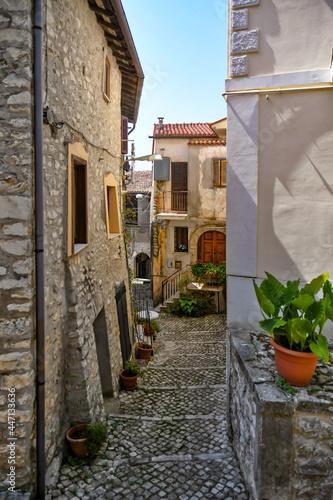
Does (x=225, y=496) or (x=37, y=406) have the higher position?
(x=37, y=406)

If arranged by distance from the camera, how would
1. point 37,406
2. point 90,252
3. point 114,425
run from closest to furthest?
point 37,406
point 114,425
point 90,252

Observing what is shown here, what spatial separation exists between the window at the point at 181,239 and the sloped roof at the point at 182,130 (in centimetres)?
432

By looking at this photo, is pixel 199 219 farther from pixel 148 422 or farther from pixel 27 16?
pixel 27 16

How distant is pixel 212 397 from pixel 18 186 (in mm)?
5337

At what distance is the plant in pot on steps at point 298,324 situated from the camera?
3.30 metres

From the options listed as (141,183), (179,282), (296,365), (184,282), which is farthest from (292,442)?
(141,183)

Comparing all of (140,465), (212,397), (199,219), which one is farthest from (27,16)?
(199,219)

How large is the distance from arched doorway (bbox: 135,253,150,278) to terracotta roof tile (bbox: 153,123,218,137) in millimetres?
9779

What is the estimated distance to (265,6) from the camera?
190 inches

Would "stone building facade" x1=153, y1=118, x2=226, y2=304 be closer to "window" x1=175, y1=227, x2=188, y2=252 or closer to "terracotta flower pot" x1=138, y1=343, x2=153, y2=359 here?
"window" x1=175, y1=227, x2=188, y2=252

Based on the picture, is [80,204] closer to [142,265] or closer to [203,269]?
[203,269]

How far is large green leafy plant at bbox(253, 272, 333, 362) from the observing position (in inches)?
129

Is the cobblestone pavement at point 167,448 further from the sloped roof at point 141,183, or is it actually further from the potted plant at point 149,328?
the sloped roof at point 141,183

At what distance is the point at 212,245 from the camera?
54.6ft
